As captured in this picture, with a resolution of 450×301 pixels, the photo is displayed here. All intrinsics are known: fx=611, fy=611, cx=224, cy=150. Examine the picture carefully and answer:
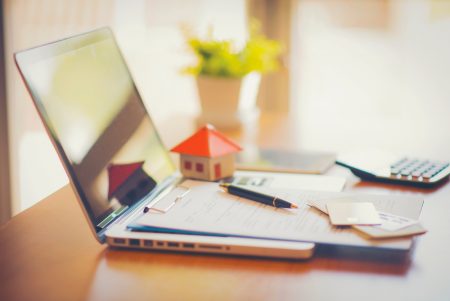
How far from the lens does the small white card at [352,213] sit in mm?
818

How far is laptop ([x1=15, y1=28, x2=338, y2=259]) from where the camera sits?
2.63ft

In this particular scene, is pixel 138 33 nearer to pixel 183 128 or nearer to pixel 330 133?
pixel 183 128

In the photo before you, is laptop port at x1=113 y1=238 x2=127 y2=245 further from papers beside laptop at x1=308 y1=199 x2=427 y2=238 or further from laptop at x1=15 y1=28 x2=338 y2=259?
papers beside laptop at x1=308 y1=199 x2=427 y2=238

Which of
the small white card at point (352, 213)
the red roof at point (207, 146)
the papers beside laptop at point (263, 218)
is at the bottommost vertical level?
the papers beside laptop at point (263, 218)

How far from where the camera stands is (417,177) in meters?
1.10

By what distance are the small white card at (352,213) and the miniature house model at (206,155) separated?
26 centimetres

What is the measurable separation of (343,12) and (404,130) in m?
1.09

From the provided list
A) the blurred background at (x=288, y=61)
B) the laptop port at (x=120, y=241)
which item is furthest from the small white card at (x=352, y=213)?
the blurred background at (x=288, y=61)

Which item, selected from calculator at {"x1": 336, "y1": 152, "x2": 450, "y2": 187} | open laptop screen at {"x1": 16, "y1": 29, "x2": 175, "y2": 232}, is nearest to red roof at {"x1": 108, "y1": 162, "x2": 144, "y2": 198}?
open laptop screen at {"x1": 16, "y1": 29, "x2": 175, "y2": 232}

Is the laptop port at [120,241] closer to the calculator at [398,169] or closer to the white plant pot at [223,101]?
the calculator at [398,169]

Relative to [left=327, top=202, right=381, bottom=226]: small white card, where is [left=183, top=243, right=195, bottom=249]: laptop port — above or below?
below

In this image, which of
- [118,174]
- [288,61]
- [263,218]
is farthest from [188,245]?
[288,61]

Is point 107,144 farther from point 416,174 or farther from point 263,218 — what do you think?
point 416,174

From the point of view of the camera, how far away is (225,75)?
63.8 inches
